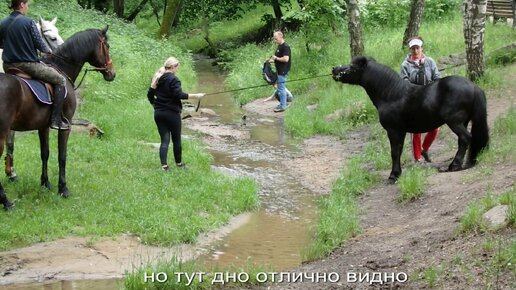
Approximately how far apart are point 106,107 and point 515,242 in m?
12.0

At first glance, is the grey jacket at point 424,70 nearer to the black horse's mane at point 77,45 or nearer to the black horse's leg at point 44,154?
the black horse's mane at point 77,45

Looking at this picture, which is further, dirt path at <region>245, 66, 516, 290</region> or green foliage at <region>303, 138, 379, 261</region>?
green foliage at <region>303, 138, 379, 261</region>

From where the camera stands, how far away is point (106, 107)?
15.8m

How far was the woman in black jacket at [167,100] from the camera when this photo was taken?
11.0m

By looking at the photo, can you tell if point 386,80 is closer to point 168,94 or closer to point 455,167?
point 455,167

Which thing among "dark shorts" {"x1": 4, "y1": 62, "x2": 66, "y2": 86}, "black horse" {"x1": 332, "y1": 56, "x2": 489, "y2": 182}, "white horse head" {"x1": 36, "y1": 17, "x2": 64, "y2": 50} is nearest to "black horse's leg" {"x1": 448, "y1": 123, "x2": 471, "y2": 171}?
"black horse" {"x1": 332, "y1": 56, "x2": 489, "y2": 182}

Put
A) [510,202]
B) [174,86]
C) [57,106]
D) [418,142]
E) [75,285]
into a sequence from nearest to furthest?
[510,202], [75,285], [57,106], [174,86], [418,142]

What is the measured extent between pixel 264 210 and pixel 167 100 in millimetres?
2680

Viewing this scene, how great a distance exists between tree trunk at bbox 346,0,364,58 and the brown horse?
31.1ft

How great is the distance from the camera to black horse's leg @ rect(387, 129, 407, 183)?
1041cm

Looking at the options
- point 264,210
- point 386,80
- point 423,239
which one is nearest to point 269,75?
point 386,80

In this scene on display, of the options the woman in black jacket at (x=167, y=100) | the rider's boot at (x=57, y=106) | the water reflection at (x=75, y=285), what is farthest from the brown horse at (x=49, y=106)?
the water reflection at (x=75, y=285)

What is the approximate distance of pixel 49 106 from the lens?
9.46m

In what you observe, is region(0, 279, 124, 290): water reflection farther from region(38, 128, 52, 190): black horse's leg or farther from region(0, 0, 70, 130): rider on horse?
region(0, 0, 70, 130): rider on horse
